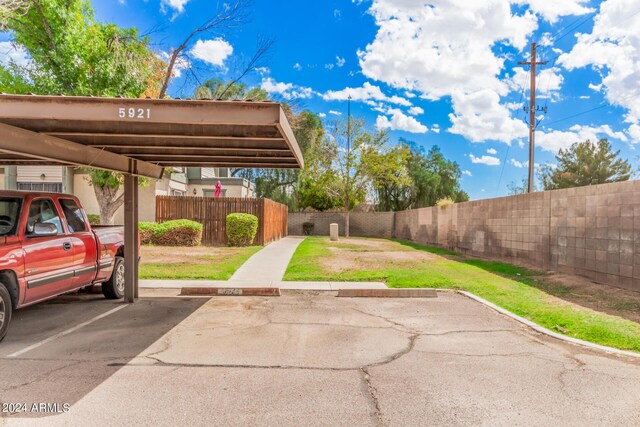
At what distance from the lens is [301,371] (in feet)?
16.1

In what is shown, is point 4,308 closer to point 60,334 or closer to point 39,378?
point 60,334

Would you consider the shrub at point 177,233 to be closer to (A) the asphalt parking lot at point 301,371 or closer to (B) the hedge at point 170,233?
(B) the hedge at point 170,233

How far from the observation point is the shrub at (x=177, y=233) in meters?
19.9

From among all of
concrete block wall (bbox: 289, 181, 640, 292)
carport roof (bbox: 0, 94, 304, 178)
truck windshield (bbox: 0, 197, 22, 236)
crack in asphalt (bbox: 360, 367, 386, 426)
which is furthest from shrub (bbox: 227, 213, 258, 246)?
crack in asphalt (bbox: 360, 367, 386, 426)

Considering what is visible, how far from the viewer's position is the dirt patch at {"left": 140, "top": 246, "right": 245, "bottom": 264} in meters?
14.6

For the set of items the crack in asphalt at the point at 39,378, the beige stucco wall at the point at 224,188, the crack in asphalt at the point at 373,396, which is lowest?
the crack in asphalt at the point at 373,396

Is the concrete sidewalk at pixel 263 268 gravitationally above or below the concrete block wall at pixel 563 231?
below

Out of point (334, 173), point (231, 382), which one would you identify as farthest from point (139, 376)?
point (334, 173)

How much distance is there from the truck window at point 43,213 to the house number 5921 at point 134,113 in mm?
2394

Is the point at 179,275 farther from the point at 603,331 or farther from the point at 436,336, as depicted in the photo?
the point at 603,331

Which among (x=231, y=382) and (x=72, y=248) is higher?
(x=72, y=248)

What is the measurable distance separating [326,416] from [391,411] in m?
0.60

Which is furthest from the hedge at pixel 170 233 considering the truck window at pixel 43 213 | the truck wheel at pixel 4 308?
the truck wheel at pixel 4 308

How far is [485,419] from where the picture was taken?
3754 mm
